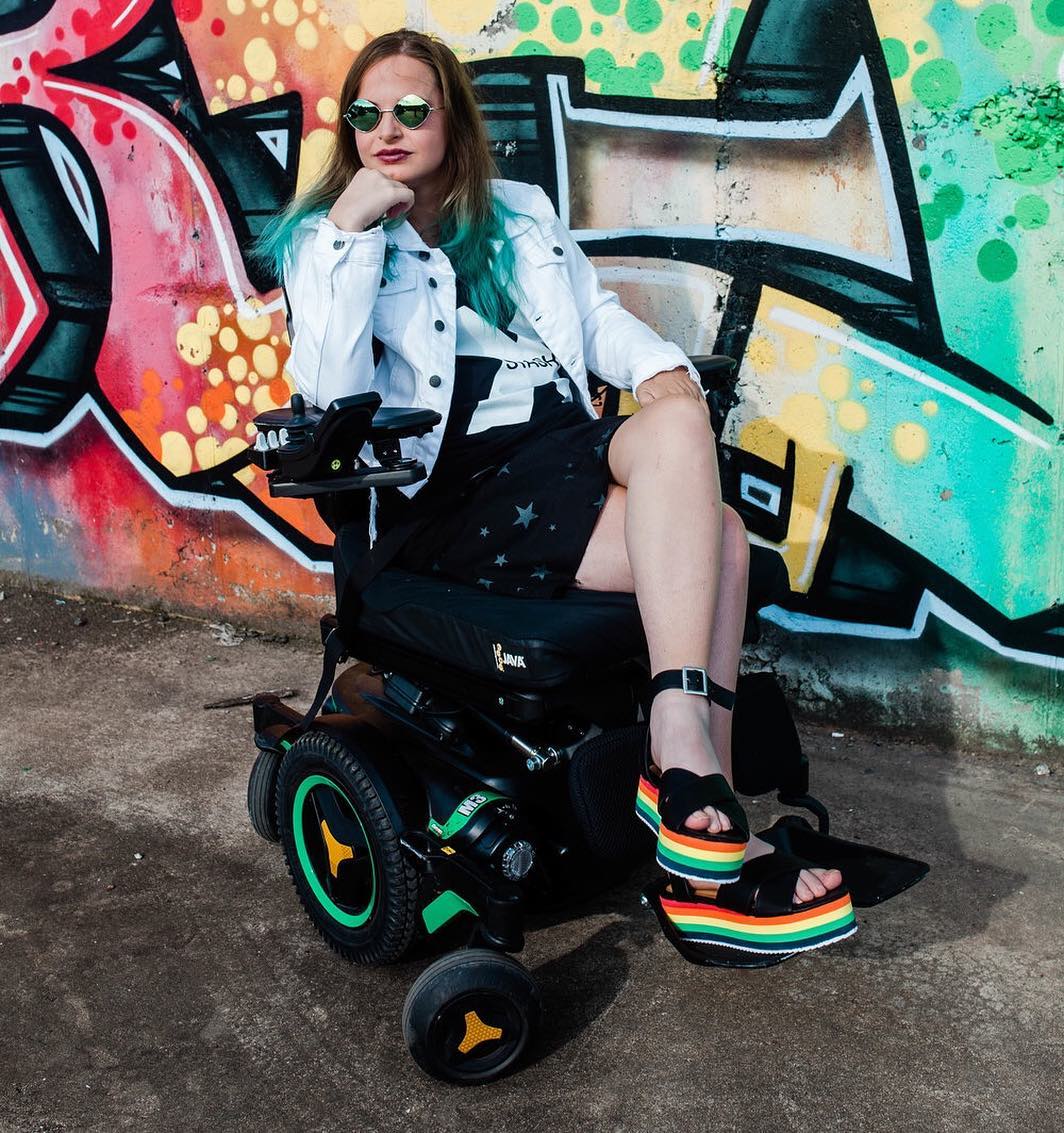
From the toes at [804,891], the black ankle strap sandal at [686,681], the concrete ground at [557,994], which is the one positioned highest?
the black ankle strap sandal at [686,681]

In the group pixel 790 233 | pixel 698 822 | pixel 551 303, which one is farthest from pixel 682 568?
pixel 790 233

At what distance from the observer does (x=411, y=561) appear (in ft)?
8.69

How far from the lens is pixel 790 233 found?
347cm

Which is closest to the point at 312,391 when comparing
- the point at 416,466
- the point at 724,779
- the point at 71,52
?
the point at 416,466

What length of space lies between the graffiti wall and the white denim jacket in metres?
0.62

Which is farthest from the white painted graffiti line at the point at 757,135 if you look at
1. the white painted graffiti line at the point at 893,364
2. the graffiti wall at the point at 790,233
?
the white painted graffiti line at the point at 893,364

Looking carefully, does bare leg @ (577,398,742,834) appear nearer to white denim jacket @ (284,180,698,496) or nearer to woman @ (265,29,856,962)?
woman @ (265,29,856,962)

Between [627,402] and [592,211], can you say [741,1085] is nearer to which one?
[627,402]

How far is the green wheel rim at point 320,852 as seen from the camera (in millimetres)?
2516

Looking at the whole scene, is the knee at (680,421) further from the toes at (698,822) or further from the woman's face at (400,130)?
the woman's face at (400,130)

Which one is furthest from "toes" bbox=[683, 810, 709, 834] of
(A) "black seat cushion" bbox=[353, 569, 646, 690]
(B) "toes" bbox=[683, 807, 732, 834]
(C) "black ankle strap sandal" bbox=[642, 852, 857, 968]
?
(A) "black seat cushion" bbox=[353, 569, 646, 690]

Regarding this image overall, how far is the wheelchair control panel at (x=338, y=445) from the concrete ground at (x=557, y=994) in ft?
3.27

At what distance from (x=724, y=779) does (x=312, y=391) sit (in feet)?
3.54

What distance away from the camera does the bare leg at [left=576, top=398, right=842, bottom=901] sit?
7.16 ft
